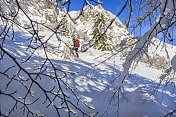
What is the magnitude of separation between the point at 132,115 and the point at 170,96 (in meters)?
1.60

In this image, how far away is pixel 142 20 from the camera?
1.81 m

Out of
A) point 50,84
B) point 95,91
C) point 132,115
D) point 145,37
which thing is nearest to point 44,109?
point 50,84

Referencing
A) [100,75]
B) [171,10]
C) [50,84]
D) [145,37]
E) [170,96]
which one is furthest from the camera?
[100,75]

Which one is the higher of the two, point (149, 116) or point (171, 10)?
point (171, 10)

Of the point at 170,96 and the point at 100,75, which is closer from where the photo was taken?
the point at 170,96

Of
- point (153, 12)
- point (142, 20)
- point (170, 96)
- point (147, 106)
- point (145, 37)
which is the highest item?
point (153, 12)

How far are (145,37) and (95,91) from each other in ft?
5.29

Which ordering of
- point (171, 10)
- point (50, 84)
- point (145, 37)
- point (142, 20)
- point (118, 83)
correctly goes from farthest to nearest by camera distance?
point (50, 84) → point (118, 83) → point (142, 20) → point (145, 37) → point (171, 10)

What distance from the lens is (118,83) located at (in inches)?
78.2

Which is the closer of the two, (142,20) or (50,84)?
(142,20)

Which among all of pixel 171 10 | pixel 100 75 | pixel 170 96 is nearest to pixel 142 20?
pixel 171 10

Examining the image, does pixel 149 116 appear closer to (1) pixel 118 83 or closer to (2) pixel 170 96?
(1) pixel 118 83

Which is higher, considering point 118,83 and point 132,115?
point 118,83

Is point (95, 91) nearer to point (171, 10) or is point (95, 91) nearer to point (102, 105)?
point (102, 105)
